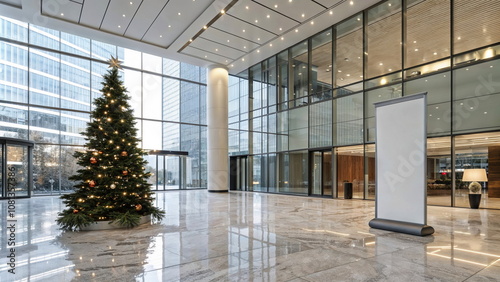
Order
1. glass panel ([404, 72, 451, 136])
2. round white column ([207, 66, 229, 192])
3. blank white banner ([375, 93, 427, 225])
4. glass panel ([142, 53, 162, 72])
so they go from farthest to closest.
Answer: glass panel ([142, 53, 162, 72])
round white column ([207, 66, 229, 192])
glass panel ([404, 72, 451, 136])
blank white banner ([375, 93, 427, 225])

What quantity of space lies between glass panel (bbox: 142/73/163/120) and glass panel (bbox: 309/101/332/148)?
10735mm

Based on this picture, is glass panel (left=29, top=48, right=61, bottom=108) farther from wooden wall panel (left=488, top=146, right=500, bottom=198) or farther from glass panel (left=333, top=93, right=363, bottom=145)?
wooden wall panel (left=488, top=146, right=500, bottom=198)

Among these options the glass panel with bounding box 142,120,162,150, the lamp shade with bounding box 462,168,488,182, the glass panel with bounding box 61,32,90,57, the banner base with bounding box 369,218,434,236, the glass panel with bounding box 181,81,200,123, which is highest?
the glass panel with bounding box 61,32,90,57

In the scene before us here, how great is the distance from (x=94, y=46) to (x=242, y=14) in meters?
10.6

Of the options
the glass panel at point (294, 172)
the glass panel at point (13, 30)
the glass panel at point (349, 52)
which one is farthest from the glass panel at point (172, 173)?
the glass panel at point (349, 52)

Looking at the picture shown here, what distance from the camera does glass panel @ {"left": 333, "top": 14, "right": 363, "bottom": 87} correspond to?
12758 millimetres

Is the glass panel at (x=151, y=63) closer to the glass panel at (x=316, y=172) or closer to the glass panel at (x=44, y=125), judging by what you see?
the glass panel at (x=44, y=125)

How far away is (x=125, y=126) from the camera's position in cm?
680

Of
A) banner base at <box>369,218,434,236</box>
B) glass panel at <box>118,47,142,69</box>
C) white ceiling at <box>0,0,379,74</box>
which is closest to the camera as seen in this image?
banner base at <box>369,218,434,236</box>

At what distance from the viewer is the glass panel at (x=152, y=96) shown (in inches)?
760

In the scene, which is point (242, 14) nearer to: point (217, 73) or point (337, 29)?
point (337, 29)

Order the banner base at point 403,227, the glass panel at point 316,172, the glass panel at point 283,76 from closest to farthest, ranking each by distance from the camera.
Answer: the banner base at point 403,227, the glass panel at point 316,172, the glass panel at point 283,76

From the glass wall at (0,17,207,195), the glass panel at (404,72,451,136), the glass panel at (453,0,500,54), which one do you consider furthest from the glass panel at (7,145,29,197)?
the glass panel at (453,0,500,54)

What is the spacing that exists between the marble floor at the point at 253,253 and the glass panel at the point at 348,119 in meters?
6.22
